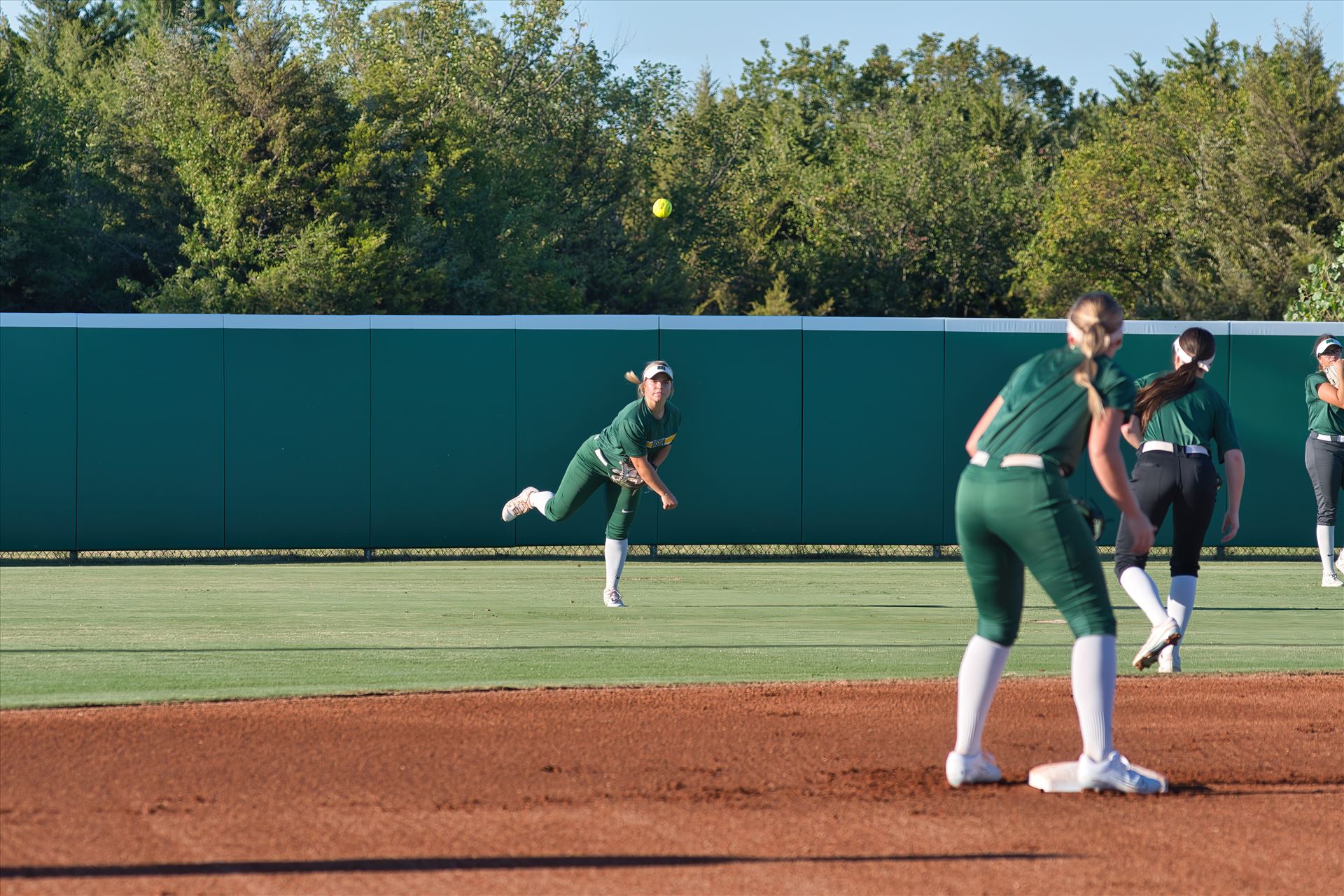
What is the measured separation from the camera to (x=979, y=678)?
16.5 feet

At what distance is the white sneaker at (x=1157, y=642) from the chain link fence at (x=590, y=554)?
9298 mm

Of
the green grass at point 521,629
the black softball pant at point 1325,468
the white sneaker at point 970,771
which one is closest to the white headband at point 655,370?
the green grass at point 521,629

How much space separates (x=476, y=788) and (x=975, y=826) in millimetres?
1713

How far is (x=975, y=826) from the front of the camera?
15.4 ft

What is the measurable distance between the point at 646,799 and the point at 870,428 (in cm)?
1132

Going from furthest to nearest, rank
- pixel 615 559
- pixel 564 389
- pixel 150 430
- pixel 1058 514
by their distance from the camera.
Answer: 1. pixel 564 389
2. pixel 150 430
3. pixel 615 559
4. pixel 1058 514

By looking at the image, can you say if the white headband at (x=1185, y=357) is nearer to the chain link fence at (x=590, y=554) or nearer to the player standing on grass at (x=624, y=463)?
the player standing on grass at (x=624, y=463)

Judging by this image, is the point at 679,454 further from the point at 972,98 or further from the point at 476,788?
the point at 972,98

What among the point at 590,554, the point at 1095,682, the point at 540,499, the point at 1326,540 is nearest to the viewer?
the point at 1095,682

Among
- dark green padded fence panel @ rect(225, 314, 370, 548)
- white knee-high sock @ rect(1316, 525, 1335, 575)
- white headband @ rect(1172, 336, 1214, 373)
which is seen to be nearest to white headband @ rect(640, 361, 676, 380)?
white headband @ rect(1172, 336, 1214, 373)

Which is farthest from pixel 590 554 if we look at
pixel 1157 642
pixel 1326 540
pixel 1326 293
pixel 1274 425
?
pixel 1326 293

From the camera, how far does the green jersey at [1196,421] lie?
25.5 feet

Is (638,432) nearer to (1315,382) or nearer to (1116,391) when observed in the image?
(1116,391)

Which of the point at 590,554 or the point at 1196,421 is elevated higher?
the point at 1196,421
